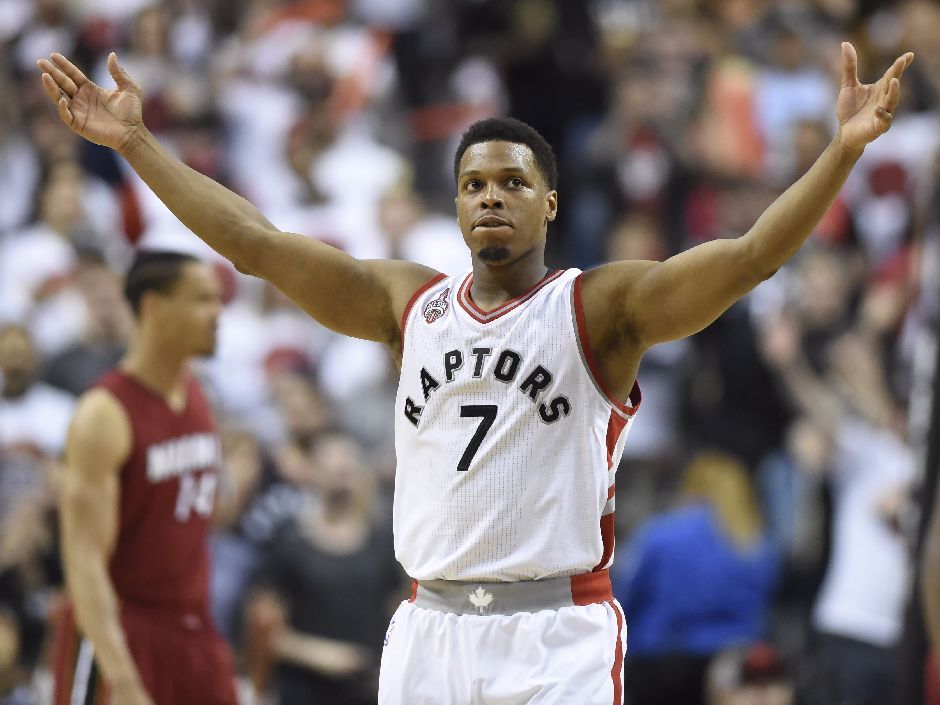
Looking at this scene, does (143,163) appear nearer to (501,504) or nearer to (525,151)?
(525,151)

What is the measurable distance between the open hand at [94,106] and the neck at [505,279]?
119 centimetres

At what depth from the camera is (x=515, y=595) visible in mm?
4535

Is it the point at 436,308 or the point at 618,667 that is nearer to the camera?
the point at 618,667

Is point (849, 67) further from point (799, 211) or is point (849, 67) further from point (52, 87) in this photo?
point (52, 87)

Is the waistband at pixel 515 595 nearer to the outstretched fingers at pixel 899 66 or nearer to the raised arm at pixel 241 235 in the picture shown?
the raised arm at pixel 241 235

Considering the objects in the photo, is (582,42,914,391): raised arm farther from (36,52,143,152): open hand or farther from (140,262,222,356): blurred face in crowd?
(140,262,222,356): blurred face in crowd

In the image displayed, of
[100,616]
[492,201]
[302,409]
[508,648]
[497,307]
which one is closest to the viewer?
[508,648]

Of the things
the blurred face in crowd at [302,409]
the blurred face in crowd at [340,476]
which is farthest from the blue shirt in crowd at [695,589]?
the blurred face in crowd at [302,409]

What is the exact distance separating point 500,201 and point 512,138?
22 centimetres

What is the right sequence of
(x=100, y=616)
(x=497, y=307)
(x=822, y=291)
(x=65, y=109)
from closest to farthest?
(x=497, y=307) → (x=65, y=109) → (x=100, y=616) → (x=822, y=291)

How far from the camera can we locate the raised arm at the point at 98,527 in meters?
6.03

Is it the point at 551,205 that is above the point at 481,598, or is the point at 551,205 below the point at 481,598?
above

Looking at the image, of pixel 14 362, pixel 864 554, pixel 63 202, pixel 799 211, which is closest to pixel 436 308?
pixel 799 211

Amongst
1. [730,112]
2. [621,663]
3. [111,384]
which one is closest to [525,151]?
[621,663]
